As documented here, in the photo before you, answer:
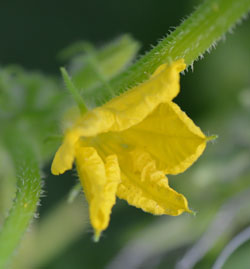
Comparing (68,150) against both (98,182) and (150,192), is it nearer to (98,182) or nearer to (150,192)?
(98,182)

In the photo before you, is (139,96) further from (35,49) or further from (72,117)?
(35,49)

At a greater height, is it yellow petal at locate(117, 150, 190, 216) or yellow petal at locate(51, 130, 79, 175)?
yellow petal at locate(51, 130, 79, 175)

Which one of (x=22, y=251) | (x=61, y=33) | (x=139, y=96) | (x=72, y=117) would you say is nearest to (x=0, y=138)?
(x=72, y=117)

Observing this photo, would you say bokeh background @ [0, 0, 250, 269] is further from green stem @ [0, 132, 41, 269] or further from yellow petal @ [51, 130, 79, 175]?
yellow petal @ [51, 130, 79, 175]

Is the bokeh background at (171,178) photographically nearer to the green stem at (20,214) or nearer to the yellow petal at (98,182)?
the green stem at (20,214)

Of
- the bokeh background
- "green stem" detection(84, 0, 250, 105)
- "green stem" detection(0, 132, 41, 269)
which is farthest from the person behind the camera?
the bokeh background

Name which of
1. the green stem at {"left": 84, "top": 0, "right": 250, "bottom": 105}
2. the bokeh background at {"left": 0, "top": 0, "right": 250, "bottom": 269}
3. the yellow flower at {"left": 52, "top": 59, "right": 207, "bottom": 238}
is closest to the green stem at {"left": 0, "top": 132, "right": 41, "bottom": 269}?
the yellow flower at {"left": 52, "top": 59, "right": 207, "bottom": 238}

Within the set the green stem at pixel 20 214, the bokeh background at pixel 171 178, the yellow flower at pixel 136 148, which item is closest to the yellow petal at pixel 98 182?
the yellow flower at pixel 136 148
